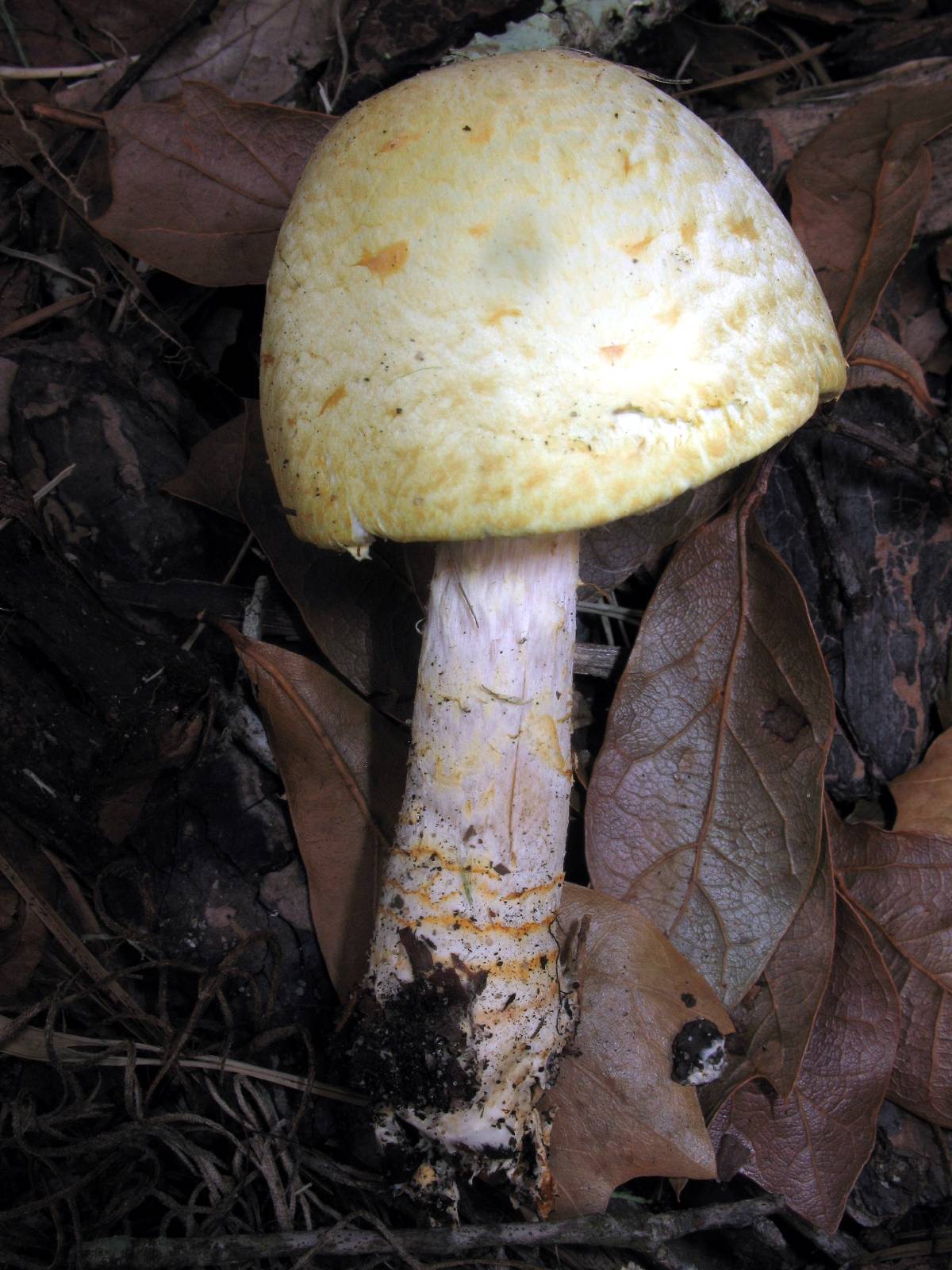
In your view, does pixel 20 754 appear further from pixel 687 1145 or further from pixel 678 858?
pixel 687 1145

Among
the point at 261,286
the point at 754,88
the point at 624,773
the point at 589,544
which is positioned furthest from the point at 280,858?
the point at 754,88

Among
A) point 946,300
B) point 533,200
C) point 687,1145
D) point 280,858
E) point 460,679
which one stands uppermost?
point 533,200

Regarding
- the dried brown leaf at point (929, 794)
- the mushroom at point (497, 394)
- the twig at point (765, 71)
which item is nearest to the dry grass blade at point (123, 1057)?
the mushroom at point (497, 394)

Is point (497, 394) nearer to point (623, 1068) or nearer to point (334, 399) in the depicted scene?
point (334, 399)

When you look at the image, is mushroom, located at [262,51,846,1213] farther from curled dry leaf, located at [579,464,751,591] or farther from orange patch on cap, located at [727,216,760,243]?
curled dry leaf, located at [579,464,751,591]

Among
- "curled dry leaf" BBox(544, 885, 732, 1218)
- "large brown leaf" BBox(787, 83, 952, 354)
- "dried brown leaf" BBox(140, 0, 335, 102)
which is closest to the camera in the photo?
"curled dry leaf" BBox(544, 885, 732, 1218)

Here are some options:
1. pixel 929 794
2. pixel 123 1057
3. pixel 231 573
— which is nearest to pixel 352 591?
pixel 231 573

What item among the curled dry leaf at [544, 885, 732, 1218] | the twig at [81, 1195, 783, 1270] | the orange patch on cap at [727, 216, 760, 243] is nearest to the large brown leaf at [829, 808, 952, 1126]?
the curled dry leaf at [544, 885, 732, 1218]

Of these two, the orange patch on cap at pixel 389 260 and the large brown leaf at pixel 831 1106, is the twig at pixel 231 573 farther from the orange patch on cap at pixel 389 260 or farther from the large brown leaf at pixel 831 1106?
the large brown leaf at pixel 831 1106
